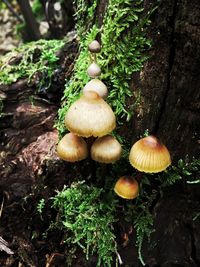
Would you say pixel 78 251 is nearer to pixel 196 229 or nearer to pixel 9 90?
pixel 196 229

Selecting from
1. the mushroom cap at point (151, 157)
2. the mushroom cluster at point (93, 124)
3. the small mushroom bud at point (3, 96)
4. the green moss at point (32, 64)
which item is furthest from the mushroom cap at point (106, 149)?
the small mushroom bud at point (3, 96)

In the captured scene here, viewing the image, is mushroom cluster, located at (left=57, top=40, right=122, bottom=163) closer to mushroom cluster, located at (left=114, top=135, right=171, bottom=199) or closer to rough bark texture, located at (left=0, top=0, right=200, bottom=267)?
mushroom cluster, located at (left=114, top=135, right=171, bottom=199)

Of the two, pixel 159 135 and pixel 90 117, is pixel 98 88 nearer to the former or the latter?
pixel 90 117

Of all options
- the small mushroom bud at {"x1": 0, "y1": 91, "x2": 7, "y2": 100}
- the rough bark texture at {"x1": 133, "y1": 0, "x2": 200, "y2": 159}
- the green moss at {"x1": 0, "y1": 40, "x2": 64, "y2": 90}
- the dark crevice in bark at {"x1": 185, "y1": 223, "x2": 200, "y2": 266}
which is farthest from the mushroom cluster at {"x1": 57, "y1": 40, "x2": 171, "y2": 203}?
the small mushroom bud at {"x1": 0, "y1": 91, "x2": 7, "y2": 100}

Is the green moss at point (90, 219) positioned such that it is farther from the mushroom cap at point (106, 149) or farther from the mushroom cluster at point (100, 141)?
the mushroom cap at point (106, 149)

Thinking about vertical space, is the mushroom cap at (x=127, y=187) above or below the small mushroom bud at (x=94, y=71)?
below
